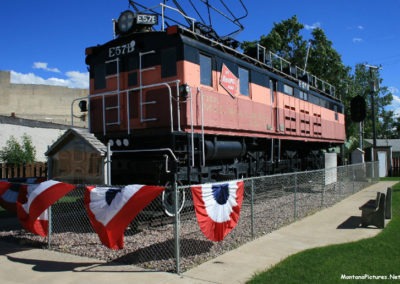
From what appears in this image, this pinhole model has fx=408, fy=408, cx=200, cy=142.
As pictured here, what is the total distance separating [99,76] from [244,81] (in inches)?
152

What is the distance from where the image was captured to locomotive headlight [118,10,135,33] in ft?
31.8

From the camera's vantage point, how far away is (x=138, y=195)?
5934 mm

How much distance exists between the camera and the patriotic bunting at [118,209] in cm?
590

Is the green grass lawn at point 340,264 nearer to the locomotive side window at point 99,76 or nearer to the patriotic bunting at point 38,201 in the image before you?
the patriotic bunting at point 38,201

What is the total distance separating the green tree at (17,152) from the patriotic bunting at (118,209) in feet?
59.9

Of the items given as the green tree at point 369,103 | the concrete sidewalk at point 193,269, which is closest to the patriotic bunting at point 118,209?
the concrete sidewalk at point 193,269

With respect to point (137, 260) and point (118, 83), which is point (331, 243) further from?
point (118, 83)

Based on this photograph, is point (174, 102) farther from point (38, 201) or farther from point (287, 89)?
point (287, 89)

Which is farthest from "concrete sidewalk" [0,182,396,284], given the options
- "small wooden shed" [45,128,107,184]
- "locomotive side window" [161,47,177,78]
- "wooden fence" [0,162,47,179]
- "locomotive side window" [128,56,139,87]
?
"wooden fence" [0,162,47,179]

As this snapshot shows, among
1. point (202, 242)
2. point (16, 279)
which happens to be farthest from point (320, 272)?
point (16, 279)

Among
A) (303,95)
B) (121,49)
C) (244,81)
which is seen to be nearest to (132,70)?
(121,49)

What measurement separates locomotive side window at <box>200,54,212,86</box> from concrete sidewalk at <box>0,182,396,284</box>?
372 centimetres

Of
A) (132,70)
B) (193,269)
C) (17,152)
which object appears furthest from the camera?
(17,152)

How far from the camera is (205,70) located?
955cm
